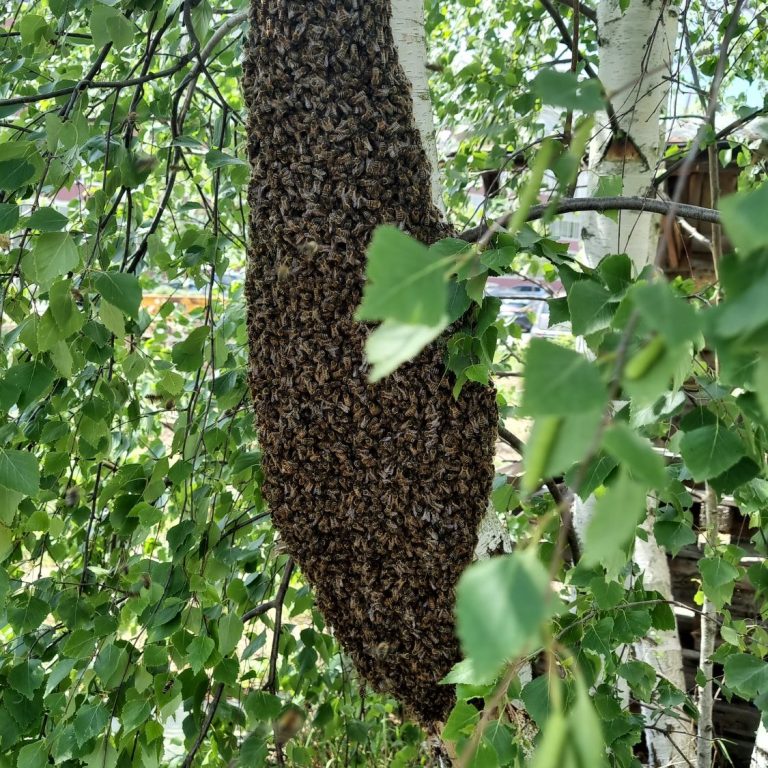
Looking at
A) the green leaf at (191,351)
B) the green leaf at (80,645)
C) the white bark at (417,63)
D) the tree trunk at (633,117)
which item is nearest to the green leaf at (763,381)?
the white bark at (417,63)

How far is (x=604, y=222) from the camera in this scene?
151 centimetres

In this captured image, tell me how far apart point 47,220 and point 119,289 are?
0.10 metres

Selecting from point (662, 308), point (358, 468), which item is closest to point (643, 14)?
point (358, 468)

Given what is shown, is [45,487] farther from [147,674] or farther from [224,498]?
[147,674]

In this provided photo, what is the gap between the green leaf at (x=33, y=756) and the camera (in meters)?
1.04

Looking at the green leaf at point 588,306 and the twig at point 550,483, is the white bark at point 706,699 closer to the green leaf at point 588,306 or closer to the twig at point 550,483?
the twig at point 550,483

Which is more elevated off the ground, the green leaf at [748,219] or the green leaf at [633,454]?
the green leaf at [748,219]

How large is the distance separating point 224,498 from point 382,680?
0.43 meters

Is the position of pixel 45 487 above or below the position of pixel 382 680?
above

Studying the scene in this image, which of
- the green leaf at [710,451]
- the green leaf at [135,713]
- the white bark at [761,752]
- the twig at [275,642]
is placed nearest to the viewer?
the green leaf at [710,451]

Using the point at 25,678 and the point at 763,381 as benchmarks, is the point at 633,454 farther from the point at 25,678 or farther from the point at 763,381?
the point at 25,678

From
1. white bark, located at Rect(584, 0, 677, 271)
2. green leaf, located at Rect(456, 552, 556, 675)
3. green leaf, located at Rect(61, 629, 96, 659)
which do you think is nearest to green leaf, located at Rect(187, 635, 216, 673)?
green leaf, located at Rect(61, 629, 96, 659)

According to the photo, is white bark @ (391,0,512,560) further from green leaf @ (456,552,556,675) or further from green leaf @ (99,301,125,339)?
green leaf @ (456,552,556,675)

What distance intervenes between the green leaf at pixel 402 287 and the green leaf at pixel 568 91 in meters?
0.11
